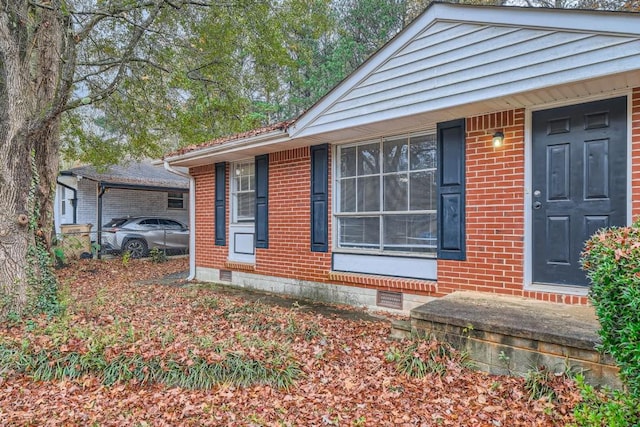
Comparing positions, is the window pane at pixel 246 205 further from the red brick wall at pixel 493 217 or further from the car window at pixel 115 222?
the car window at pixel 115 222

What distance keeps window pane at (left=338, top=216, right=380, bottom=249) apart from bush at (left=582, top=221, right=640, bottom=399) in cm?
357

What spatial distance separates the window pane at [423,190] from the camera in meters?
4.99

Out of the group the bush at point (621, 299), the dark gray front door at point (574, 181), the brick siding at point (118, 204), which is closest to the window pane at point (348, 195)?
the dark gray front door at point (574, 181)

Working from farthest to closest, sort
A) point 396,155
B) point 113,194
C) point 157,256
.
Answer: point 113,194 → point 157,256 → point 396,155

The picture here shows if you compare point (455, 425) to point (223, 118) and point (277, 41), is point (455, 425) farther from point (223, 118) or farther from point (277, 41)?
point (223, 118)

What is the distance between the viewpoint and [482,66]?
3945 mm

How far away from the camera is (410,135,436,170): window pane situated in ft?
16.5

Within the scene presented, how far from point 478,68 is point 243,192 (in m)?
4.85

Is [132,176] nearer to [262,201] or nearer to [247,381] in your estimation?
[262,201]

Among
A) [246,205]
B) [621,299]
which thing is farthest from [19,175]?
[621,299]

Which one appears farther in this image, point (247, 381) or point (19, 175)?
point (19, 175)

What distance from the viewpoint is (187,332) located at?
4301 millimetres

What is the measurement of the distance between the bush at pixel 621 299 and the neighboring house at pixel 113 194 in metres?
14.1

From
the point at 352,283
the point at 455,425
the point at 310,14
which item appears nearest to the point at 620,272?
the point at 455,425
